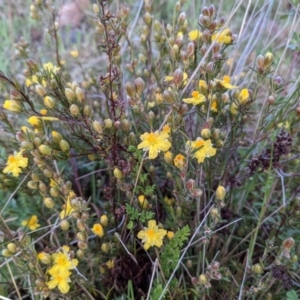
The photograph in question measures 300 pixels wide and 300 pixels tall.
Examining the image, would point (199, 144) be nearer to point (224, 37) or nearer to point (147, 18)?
point (224, 37)

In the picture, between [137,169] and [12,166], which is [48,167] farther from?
[137,169]

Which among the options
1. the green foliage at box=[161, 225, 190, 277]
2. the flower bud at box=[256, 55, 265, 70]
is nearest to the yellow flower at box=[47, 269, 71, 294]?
the green foliage at box=[161, 225, 190, 277]

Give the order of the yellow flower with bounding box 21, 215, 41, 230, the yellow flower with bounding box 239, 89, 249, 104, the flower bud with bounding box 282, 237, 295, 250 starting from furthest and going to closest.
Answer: the yellow flower with bounding box 21, 215, 41, 230, the yellow flower with bounding box 239, 89, 249, 104, the flower bud with bounding box 282, 237, 295, 250

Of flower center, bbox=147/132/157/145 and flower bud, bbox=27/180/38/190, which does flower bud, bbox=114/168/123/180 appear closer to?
flower center, bbox=147/132/157/145

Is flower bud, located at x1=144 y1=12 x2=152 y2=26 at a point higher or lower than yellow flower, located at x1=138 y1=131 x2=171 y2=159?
higher

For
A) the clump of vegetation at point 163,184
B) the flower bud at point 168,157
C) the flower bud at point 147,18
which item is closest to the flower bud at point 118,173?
the clump of vegetation at point 163,184

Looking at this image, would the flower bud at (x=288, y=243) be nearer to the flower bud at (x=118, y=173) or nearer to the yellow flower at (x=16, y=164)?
the flower bud at (x=118, y=173)
